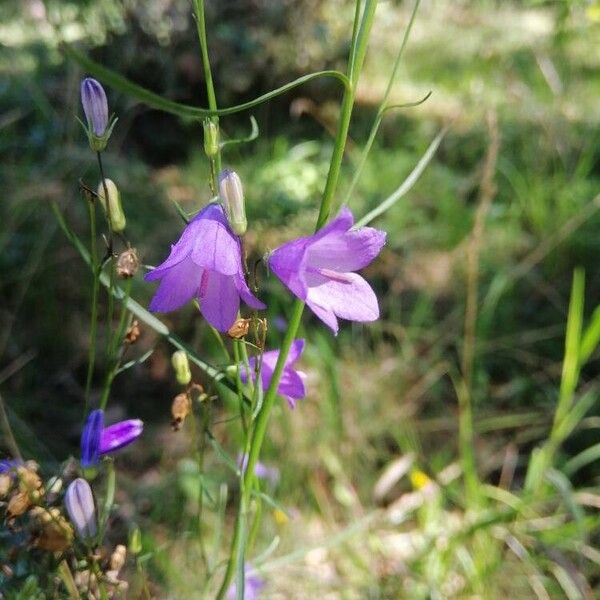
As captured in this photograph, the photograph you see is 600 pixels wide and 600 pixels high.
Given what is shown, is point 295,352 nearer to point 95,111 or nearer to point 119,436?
point 119,436

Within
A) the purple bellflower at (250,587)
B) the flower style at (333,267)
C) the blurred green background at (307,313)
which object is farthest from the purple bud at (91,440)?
the purple bellflower at (250,587)

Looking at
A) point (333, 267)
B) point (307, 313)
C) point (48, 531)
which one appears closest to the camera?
point (48, 531)

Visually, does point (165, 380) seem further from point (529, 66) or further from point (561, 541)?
point (529, 66)

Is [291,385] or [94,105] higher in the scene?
[94,105]

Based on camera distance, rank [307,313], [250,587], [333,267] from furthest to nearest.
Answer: [307,313] < [250,587] < [333,267]

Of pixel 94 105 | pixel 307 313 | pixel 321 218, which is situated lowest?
pixel 307 313

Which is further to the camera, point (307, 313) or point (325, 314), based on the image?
point (307, 313)

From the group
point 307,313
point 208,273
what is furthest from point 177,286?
point 307,313

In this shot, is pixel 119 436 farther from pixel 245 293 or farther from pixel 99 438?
pixel 245 293
